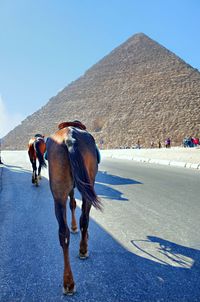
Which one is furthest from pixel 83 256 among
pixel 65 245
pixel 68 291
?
pixel 68 291

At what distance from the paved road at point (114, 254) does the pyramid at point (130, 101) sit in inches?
3138

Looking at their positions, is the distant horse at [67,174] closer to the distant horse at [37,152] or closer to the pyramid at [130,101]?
the distant horse at [37,152]

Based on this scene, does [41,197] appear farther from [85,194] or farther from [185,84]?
[185,84]

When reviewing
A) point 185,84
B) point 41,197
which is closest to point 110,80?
point 185,84

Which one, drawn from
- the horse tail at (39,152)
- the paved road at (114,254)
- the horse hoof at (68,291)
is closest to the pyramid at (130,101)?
the horse tail at (39,152)

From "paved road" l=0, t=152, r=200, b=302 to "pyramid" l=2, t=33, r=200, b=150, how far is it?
7970 cm

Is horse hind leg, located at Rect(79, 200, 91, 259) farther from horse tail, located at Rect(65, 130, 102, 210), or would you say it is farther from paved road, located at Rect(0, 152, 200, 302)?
horse tail, located at Rect(65, 130, 102, 210)

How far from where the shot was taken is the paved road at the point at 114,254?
10.1ft

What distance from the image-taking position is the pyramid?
3942 inches

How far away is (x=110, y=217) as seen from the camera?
223 inches

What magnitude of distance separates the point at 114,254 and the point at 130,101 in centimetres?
12708

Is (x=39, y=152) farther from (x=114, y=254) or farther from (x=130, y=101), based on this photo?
(x=130, y=101)

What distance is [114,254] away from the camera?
3.90 meters

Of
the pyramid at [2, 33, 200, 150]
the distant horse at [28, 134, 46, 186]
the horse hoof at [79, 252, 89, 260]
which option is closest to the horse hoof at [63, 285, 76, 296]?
the horse hoof at [79, 252, 89, 260]
